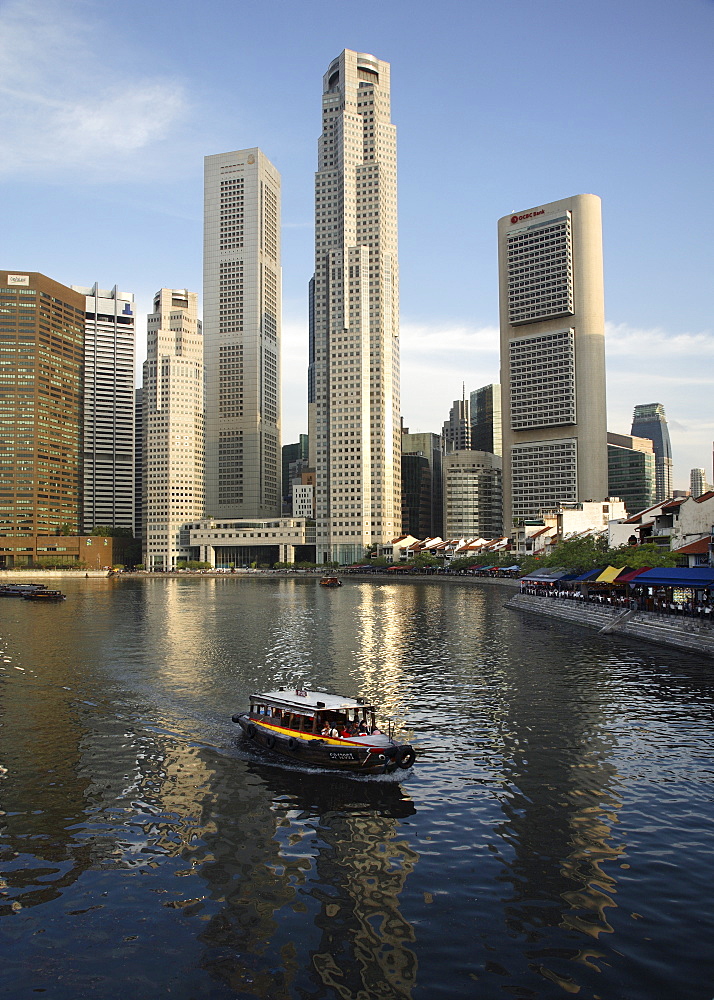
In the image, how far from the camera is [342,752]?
32.7 meters

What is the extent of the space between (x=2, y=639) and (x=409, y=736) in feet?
194

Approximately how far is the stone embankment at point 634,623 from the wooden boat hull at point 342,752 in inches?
1472

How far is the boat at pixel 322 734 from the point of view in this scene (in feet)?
106

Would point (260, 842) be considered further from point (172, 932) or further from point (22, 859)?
point (22, 859)

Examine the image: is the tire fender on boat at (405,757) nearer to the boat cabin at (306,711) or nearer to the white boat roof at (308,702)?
the boat cabin at (306,711)

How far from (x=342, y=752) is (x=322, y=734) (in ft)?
5.56

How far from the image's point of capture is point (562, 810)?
27.6 m

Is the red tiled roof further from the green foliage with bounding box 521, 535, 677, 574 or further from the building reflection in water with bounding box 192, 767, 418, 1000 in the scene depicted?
the building reflection in water with bounding box 192, 767, 418, 1000

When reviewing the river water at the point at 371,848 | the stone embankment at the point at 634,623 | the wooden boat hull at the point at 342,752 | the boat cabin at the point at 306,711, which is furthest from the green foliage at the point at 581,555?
the wooden boat hull at the point at 342,752

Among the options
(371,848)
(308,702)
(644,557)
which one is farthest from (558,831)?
(644,557)

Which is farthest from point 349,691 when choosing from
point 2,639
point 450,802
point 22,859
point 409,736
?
point 2,639

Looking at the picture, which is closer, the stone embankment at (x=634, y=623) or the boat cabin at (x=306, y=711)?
the boat cabin at (x=306, y=711)

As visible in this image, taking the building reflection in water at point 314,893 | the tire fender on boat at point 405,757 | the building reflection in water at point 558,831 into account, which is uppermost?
the tire fender on boat at point 405,757

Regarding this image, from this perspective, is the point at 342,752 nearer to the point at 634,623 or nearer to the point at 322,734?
the point at 322,734
